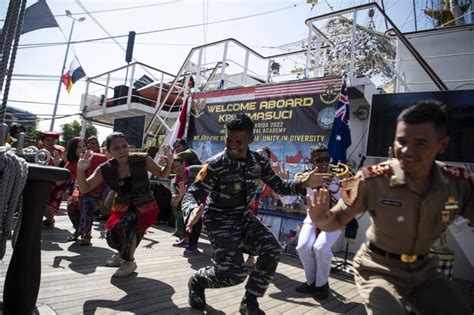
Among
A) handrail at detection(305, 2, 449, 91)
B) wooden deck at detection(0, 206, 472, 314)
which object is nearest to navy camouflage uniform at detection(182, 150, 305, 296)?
wooden deck at detection(0, 206, 472, 314)

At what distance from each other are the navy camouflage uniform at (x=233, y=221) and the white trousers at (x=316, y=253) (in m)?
1.16

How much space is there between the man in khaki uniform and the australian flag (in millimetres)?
4414

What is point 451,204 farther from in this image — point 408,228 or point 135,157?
point 135,157

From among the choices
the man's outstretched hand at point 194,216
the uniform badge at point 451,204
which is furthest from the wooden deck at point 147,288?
the uniform badge at point 451,204

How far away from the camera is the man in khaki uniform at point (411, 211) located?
1.85m

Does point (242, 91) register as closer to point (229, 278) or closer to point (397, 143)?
point (229, 278)

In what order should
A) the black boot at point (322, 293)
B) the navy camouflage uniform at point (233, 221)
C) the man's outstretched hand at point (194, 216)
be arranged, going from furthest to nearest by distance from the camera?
the black boot at point (322, 293)
the navy camouflage uniform at point (233, 221)
the man's outstretched hand at point (194, 216)

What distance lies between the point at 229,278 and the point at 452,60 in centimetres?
715

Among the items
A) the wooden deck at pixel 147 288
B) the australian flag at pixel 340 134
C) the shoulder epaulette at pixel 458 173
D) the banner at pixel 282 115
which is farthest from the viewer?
the banner at pixel 282 115

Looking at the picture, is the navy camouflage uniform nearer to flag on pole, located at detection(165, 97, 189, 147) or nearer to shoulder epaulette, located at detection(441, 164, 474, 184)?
→ shoulder epaulette, located at detection(441, 164, 474, 184)

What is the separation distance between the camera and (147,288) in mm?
3699

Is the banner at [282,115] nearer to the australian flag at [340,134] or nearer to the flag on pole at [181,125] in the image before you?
the australian flag at [340,134]

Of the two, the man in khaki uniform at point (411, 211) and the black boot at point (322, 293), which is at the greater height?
the man in khaki uniform at point (411, 211)

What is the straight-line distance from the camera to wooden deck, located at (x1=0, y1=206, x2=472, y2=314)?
3.14 meters
